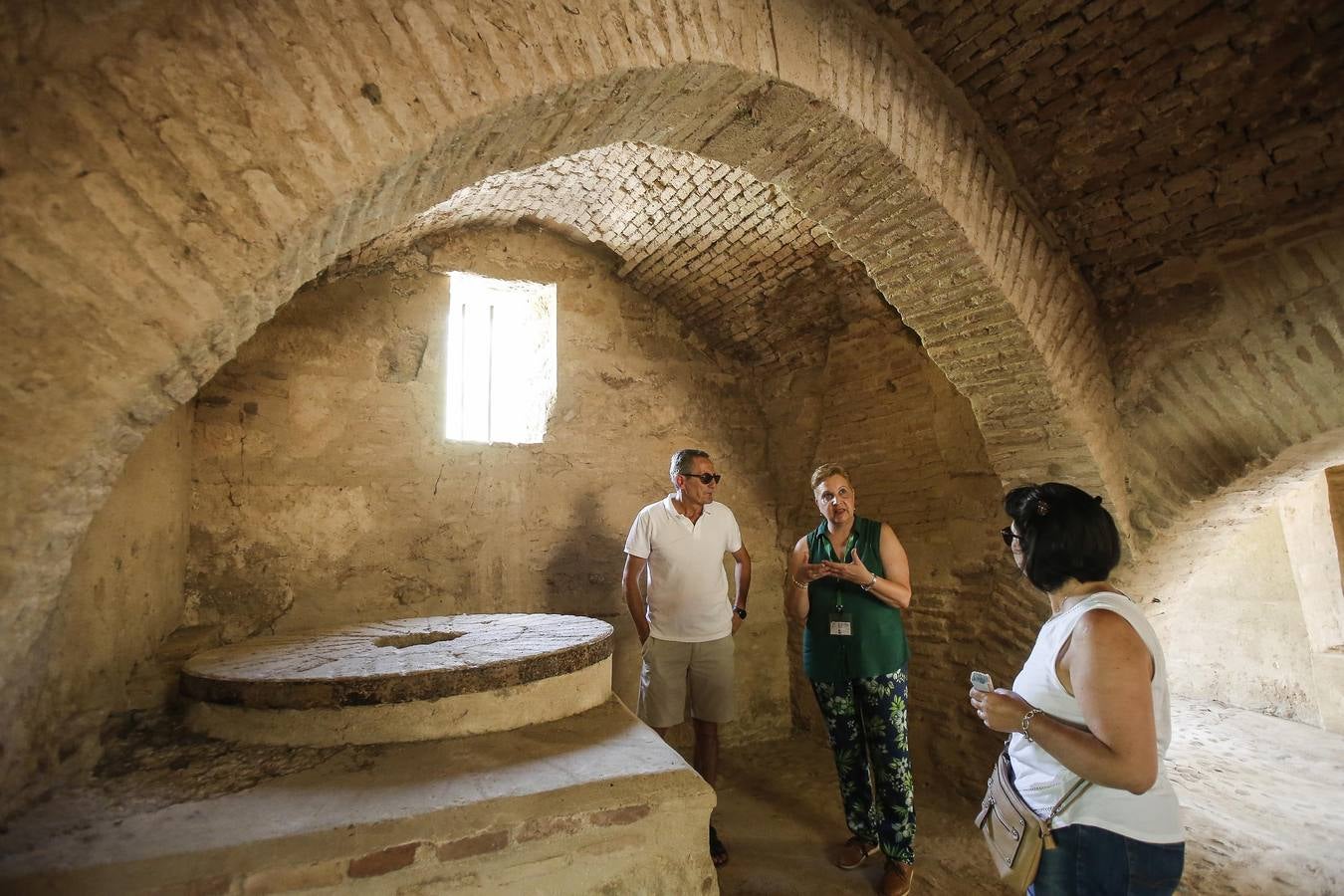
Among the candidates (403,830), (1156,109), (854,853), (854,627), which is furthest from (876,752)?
(1156,109)

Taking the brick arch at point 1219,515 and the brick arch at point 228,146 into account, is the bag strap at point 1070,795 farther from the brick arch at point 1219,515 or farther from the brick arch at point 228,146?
the brick arch at point 1219,515

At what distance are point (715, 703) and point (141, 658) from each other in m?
2.55

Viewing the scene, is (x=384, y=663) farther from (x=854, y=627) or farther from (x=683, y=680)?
(x=854, y=627)

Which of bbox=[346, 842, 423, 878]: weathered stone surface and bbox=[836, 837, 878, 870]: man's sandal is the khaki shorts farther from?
bbox=[346, 842, 423, 878]: weathered stone surface

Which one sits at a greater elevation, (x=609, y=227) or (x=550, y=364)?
(x=609, y=227)

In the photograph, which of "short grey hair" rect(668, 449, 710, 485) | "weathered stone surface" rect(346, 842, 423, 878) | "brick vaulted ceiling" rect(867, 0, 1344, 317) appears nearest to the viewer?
"weathered stone surface" rect(346, 842, 423, 878)

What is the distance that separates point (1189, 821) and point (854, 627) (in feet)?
7.74

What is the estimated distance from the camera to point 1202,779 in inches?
164

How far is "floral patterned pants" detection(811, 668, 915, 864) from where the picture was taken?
2932 mm

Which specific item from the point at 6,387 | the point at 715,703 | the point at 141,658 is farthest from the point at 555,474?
the point at 6,387

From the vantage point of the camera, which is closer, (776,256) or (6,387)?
(6,387)

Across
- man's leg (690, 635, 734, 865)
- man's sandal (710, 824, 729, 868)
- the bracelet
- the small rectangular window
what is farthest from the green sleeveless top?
the small rectangular window

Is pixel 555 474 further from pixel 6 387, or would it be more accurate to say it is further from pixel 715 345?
pixel 6 387

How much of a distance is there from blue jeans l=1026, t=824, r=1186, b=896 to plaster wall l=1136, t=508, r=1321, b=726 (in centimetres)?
493
